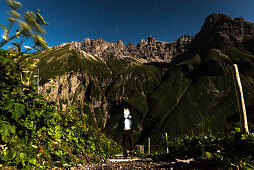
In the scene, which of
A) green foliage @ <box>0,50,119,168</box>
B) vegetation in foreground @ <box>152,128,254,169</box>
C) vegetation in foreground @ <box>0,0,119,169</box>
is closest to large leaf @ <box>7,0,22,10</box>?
vegetation in foreground @ <box>0,0,119,169</box>

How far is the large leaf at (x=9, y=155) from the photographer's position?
344 cm

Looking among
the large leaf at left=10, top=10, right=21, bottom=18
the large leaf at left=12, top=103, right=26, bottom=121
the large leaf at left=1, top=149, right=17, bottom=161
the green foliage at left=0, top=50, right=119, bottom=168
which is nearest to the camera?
the large leaf at left=10, top=10, right=21, bottom=18

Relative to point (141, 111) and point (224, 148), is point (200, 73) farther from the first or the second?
point (224, 148)

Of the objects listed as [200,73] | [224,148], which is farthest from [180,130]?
[224,148]

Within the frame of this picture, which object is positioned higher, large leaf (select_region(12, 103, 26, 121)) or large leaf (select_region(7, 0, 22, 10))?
large leaf (select_region(7, 0, 22, 10))

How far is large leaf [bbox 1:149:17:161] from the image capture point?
3.44 metres

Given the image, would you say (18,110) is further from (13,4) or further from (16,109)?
(13,4)

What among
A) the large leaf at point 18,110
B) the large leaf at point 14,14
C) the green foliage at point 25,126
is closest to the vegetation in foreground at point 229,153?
the green foliage at point 25,126

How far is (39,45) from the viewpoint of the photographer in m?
2.71

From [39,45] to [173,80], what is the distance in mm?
195588

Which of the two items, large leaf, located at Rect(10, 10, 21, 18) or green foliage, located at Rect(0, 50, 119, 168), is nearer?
large leaf, located at Rect(10, 10, 21, 18)

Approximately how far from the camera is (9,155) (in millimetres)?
3502

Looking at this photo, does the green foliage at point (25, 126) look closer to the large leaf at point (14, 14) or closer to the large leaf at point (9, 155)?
the large leaf at point (9, 155)

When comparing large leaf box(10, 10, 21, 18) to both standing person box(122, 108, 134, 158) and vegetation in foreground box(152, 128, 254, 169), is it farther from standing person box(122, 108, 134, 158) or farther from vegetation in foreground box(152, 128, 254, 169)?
standing person box(122, 108, 134, 158)
